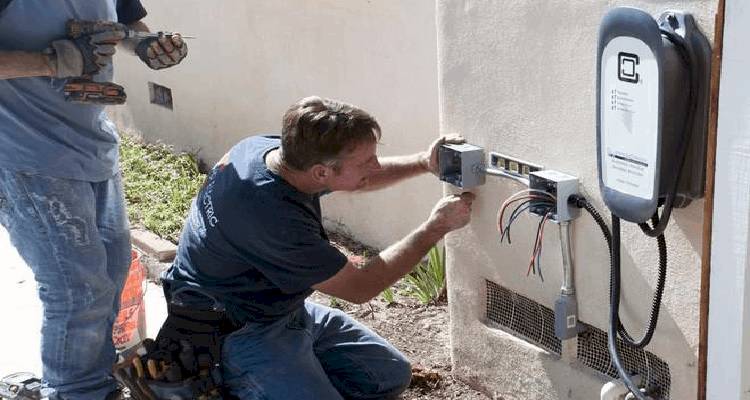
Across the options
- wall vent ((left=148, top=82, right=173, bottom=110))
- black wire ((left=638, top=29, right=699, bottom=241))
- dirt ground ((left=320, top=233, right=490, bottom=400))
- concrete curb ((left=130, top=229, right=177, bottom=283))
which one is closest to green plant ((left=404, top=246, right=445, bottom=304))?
dirt ground ((left=320, top=233, right=490, bottom=400))

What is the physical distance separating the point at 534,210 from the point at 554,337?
1.78ft

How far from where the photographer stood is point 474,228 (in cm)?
363

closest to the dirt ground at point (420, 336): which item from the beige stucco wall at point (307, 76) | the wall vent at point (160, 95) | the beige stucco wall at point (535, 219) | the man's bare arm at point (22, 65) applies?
the beige stucco wall at point (535, 219)

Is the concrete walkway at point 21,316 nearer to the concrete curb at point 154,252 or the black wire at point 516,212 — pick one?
the concrete curb at point 154,252

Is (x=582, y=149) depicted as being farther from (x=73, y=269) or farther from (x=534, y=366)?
(x=73, y=269)

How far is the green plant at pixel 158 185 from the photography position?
579 cm

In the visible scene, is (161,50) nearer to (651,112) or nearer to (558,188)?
(558,188)

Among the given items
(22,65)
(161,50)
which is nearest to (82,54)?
(22,65)

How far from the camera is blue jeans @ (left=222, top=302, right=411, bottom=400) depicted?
3359mm

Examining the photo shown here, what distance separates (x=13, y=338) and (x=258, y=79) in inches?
82.1

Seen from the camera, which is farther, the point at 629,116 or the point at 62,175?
the point at 62,175

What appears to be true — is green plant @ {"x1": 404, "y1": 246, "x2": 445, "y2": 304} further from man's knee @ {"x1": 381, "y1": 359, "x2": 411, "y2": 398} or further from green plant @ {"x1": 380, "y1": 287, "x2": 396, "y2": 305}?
man's knee @ {"x1": 381, "y1": 359, "x2": 411, "y2": 398}

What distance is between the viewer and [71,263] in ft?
11.7

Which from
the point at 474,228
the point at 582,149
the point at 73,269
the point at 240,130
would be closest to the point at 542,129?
the point at 582,149
